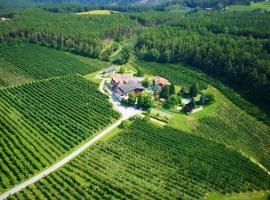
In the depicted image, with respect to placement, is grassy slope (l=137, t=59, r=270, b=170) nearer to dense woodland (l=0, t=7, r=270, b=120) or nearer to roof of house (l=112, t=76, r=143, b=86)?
dense woodland (l=0, t=7, r=270, b=120)

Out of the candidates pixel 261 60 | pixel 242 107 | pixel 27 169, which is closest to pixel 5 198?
pixel 27 169

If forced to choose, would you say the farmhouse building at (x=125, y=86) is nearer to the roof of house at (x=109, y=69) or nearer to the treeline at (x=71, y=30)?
the roof of house at (x=109, y=69)

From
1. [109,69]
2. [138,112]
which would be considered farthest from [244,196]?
[109,69]

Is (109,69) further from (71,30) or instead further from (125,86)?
(71,30)

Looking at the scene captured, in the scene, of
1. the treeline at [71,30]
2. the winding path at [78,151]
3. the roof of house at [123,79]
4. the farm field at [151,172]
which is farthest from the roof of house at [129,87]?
the treeline at [71,30]

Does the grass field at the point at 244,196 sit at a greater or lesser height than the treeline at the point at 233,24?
lesser

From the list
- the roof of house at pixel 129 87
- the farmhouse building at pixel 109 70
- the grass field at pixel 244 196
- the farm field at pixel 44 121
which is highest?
the farmhouse building at pixel 109 70
